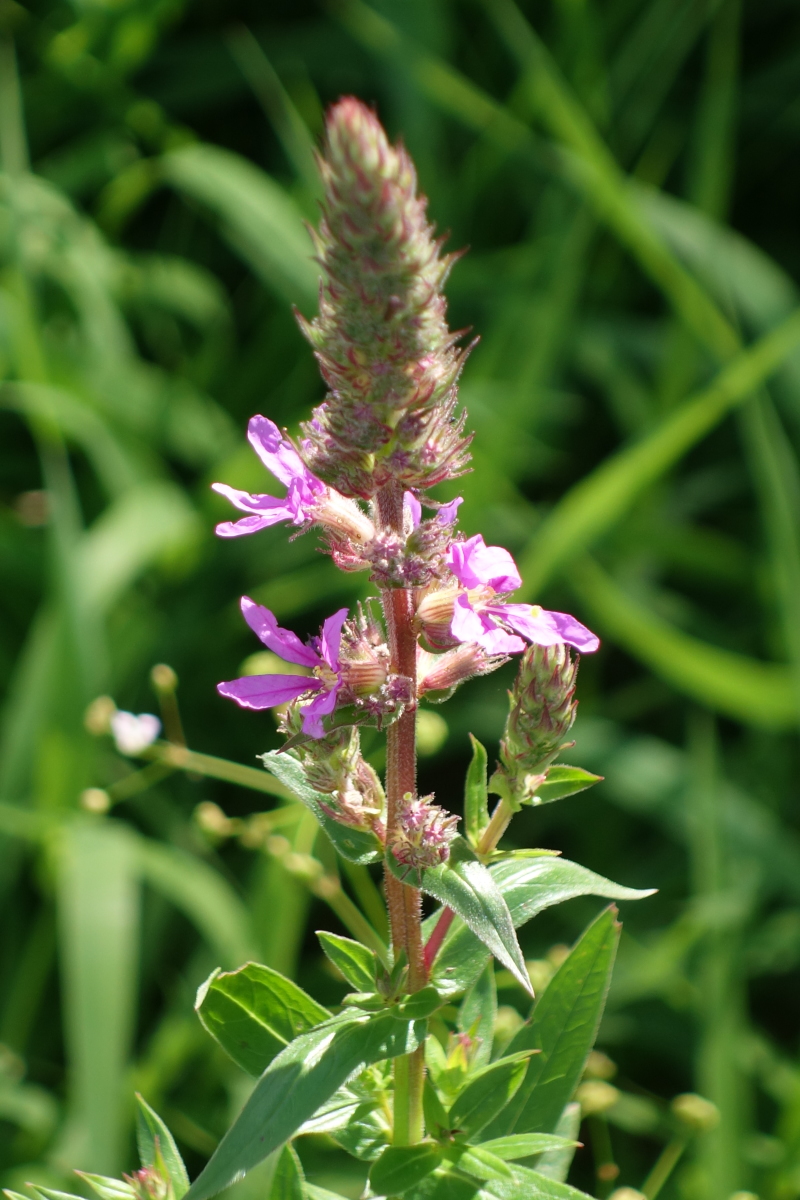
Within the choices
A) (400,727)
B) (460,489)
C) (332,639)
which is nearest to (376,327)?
(332,639)

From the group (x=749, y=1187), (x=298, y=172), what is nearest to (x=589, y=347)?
(x=298, y=172)

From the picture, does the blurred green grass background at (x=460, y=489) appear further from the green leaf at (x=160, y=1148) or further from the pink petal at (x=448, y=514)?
the pink petal at (x=448, y=514)

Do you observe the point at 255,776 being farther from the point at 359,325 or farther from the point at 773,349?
the point at 773,349

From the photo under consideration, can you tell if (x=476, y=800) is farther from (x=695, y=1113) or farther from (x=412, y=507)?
(x=695, y=1113)

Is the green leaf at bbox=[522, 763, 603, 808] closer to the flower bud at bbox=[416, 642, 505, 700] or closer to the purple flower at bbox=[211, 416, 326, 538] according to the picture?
the flower bud at bbox=[416, 642, 505, 700]

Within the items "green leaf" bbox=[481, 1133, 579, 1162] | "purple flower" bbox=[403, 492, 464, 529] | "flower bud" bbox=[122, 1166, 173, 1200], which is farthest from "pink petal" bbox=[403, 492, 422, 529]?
"flower bud" bbox=[122, 1166, 173, 1200]
